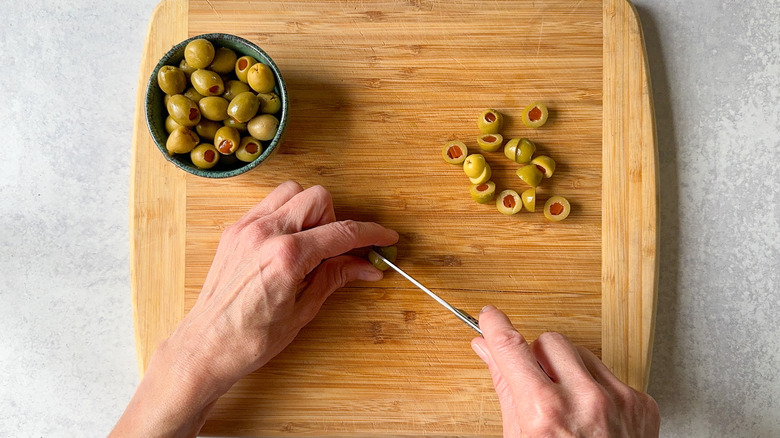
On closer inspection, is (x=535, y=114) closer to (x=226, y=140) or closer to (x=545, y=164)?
(x=545, y=164)

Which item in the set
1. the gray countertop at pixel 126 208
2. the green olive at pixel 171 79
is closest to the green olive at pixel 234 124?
the green olive at pixel 171 79

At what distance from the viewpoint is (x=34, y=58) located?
1646 mm

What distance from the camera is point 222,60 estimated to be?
139 centimetres

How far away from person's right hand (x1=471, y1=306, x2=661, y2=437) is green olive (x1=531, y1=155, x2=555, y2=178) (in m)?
0.39

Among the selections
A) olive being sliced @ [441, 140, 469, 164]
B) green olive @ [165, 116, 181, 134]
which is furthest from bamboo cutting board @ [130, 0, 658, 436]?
green olive @ [165, 116, 181, 134]

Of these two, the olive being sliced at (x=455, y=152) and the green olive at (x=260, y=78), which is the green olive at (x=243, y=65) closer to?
the green olive at (x=260, y=78)

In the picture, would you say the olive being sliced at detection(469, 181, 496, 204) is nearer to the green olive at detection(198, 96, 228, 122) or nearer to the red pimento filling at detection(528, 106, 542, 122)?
the red pimento filling at detection(528, 106, 542, 122)

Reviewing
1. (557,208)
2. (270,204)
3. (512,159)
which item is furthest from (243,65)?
(557,208)

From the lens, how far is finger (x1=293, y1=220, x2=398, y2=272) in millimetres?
1336

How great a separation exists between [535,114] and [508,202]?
0.74ft

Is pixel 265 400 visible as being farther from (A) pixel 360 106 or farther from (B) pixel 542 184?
(B) pixel 542 184

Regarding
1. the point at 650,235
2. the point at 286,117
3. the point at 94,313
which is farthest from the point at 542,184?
the point at 94,313

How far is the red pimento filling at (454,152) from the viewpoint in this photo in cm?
149

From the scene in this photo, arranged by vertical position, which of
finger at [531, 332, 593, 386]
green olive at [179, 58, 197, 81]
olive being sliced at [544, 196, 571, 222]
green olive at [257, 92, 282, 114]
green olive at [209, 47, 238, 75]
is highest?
green olive at [209, 47, 238, 75]
